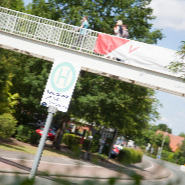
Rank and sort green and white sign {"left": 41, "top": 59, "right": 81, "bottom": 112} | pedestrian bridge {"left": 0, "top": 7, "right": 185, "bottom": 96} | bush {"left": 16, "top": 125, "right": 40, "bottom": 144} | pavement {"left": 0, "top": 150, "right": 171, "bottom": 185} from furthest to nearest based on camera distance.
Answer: bush {"left": 16, "top": 125, "right": 40, "bottom": 144} < pedestrian bridge {"left": 0, "top": 7, "right": 185, "bottom": 96} < green and white sign {"left": 41, "top": 59, "right": 81, "bottom": 112} < pavement {"left": 0, "top": 150, "right": 171, "bottom": 185}

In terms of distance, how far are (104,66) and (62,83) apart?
7.77m

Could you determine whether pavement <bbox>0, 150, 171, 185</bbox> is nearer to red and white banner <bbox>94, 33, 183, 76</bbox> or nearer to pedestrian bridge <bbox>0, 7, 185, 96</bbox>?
red and white banner <bbox>94, 33, 183, 76</bbox>

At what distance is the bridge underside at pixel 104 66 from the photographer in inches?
531

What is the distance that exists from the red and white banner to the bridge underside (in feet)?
0.82

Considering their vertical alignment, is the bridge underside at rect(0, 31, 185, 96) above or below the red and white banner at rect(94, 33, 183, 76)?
below

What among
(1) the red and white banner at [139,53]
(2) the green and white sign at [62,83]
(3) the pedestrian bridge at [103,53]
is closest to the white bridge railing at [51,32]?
(3) the pedestrian bridge at [103,53]

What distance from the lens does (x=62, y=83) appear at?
6.53m

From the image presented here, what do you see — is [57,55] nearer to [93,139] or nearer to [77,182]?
[77,182]

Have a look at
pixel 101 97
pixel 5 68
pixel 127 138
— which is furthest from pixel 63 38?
pixel 127 138

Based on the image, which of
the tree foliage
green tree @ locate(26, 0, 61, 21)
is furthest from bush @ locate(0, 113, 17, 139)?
green tree @ locate(26, 0, 61, 21)

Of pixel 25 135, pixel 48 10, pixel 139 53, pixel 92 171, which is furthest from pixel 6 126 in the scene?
pixel 92 171

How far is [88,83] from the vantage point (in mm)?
21750

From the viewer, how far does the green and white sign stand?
21.4 ft

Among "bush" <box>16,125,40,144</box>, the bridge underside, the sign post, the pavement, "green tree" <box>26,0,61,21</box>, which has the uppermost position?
"green tree" <box>26,0,61,21</box>
